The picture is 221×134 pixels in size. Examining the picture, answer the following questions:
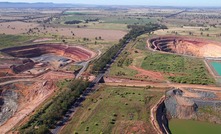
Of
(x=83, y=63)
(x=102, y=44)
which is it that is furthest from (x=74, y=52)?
(x=83, y=63)

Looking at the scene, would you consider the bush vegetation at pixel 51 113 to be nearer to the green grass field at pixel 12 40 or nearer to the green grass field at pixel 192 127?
the green grass field at pixel 192 127

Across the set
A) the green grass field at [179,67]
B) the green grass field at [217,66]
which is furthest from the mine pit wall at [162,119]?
the green grass field at [217,66]

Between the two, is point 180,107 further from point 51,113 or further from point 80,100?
point 51,113

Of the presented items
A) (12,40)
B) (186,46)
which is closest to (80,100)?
(186,46)

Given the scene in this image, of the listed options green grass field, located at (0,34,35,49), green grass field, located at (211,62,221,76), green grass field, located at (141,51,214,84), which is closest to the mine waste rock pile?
green grass field, located at (141,51,214,84)

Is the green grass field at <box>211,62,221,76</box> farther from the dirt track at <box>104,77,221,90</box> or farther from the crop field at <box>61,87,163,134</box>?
the crop field at <box>61,87,163,134</box>
